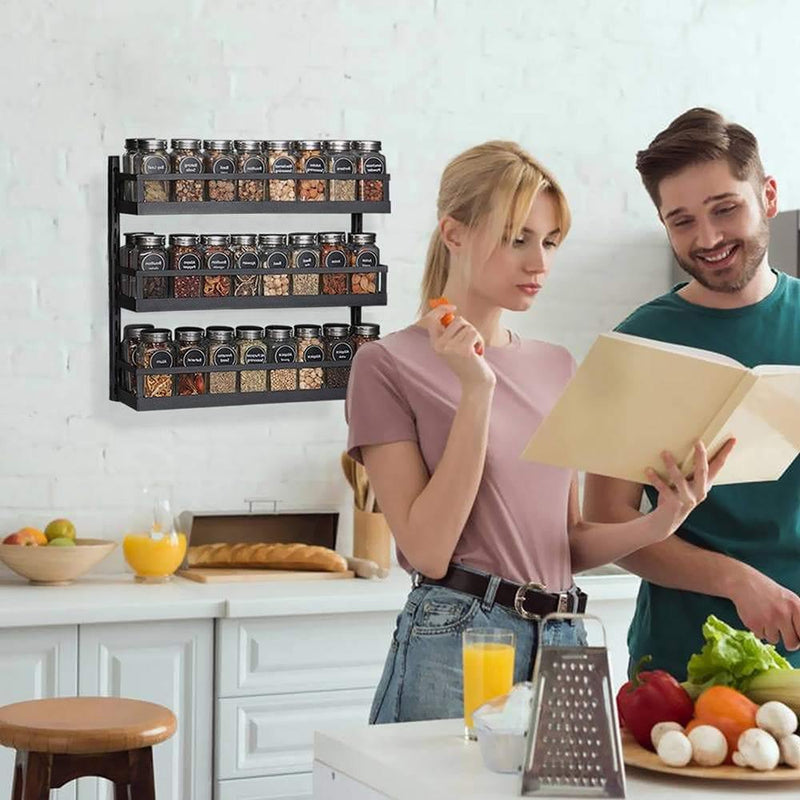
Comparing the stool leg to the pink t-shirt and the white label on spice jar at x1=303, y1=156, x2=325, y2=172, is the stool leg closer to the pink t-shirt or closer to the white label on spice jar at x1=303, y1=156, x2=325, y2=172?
the pink t-shirt

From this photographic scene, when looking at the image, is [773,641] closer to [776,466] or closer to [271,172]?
[776,466]

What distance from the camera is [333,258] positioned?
4.27m

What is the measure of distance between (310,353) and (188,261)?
435 mm

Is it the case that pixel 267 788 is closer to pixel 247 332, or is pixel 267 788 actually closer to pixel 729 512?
pixel 247 332

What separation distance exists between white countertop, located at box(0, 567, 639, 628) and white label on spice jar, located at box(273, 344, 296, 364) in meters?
0.63

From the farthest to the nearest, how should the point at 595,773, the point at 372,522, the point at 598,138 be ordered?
the point at 598,138 → the point at 372,522 → the point at 595,773

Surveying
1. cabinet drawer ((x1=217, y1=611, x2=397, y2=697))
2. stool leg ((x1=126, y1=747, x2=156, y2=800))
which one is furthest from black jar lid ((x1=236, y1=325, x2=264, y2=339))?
stool leg ((x1=126, y1=747, x2=156, y2=800))

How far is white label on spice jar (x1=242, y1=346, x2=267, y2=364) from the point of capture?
4191 mm

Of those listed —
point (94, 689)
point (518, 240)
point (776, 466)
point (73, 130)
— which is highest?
point (73, 130)

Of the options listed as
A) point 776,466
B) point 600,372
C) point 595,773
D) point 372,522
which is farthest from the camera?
point 372,522

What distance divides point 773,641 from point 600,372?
0.56 m

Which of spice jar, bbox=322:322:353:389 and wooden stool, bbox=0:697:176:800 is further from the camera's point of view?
spice jar, bbox=322:322:353:389

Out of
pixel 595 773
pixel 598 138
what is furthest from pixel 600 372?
pixel 598 138

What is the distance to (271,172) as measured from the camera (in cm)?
417
